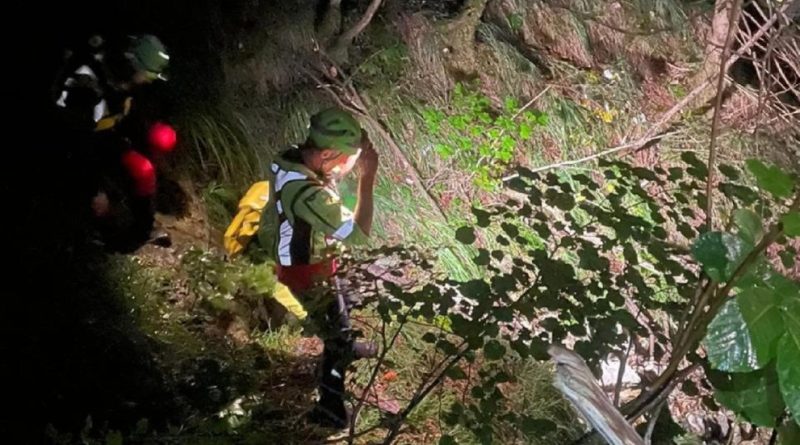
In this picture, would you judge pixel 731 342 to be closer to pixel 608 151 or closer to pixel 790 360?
pixel 790 360

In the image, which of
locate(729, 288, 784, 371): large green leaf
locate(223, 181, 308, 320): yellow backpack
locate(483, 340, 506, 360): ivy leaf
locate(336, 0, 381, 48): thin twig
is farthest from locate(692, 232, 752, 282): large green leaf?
locate(336, 0, 381, 48): thin twig

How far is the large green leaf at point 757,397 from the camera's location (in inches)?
A: 48.1

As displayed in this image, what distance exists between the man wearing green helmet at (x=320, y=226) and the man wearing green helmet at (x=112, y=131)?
0.93m

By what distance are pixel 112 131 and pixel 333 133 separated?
1.20 m

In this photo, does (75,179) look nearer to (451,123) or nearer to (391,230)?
(391,230)

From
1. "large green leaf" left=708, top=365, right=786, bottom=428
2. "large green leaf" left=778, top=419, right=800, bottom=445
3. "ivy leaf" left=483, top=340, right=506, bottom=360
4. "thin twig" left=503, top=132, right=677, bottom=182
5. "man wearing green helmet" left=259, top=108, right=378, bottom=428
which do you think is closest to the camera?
"large green leaf" left=708, top=365, right=786, bottom=428

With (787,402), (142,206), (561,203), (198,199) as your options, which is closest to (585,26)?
(198,199)

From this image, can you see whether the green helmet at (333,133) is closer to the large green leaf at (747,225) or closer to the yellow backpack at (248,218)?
the yellow backpack at (248,218)

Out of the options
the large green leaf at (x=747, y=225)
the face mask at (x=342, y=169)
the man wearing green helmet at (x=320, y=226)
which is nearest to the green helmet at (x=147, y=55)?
the man wearing green helmet at (x=320, y=226)

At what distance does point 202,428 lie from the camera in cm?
235

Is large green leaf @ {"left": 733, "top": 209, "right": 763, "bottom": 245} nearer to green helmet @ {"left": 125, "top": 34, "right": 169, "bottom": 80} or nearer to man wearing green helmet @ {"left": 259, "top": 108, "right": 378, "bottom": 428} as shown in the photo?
man wearing green helmet @ {"left": 259, "top": 108, "right": 378, "bottom": 428}

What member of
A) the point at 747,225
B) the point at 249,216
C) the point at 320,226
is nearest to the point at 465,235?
the point at 320,226

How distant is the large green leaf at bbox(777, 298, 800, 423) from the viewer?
975mm

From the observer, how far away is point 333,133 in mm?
2738
